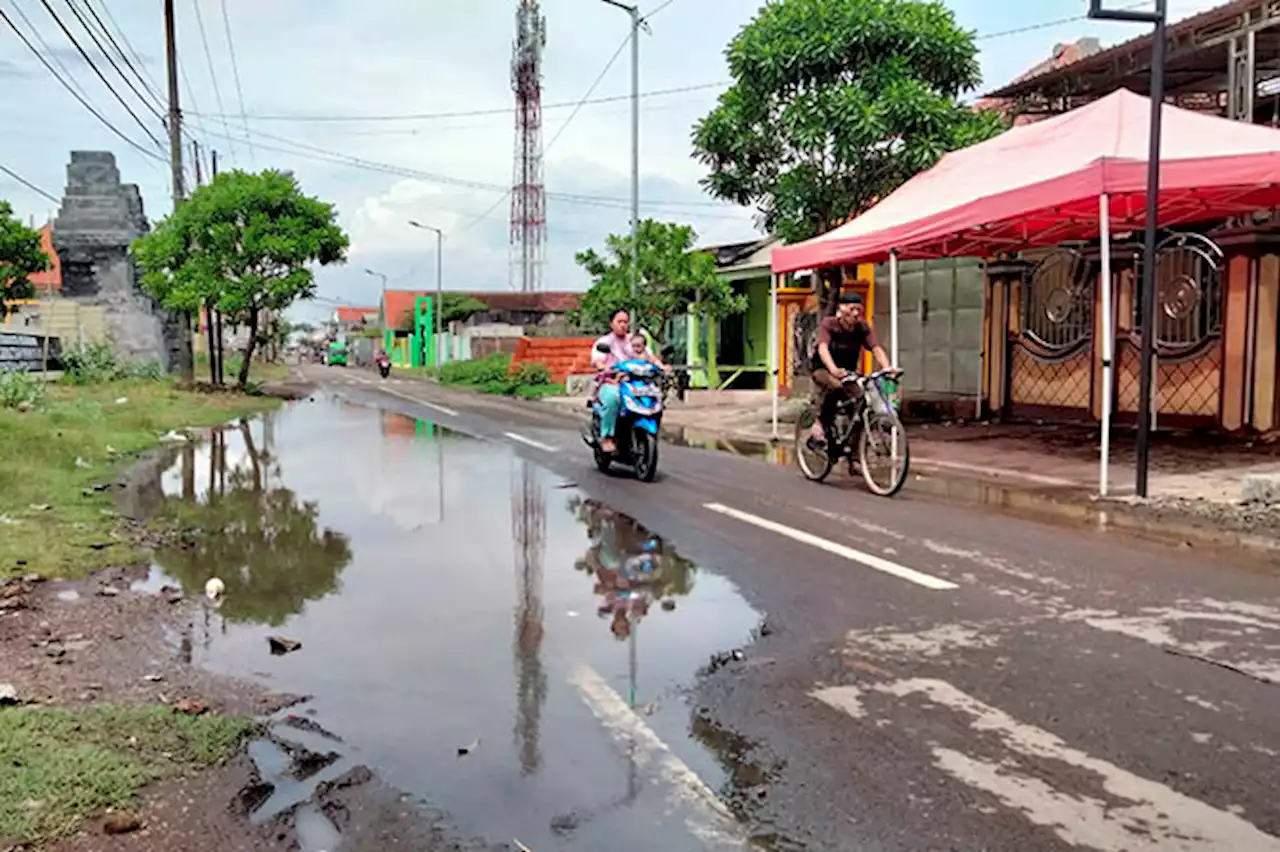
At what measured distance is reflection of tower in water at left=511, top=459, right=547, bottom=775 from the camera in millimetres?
3859

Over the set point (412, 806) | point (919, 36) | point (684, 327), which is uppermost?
point (919, 36)

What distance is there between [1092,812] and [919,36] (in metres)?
14.1

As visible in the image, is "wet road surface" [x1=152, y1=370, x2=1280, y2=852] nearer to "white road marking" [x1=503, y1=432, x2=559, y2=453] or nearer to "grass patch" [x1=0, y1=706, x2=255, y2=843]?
"grass patch" [x1=0, y1=706, x2=255, y2=843]

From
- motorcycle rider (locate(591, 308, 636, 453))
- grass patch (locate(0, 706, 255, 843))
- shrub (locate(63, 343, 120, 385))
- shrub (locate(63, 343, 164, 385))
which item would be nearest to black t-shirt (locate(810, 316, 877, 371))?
motorcycle rider (locate(591, 308, 636, 453))

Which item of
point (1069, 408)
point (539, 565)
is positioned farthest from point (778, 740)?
point (1069, 408)

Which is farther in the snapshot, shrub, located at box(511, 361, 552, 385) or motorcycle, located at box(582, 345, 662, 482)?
shrub, located at box(511, 361, 552, 385)

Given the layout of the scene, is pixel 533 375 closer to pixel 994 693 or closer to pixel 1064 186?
pixel 1064 186

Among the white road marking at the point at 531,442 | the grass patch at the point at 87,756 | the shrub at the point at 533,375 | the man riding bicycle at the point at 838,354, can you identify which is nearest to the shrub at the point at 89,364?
the shrub at the point at 533,375

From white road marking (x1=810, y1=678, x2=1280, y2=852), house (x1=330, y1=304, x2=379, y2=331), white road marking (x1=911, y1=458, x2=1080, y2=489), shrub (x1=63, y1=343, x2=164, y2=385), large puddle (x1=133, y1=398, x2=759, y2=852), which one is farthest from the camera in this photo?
house (x1=330, y1=304, x2=379, y2=331)

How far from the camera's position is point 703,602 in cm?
578

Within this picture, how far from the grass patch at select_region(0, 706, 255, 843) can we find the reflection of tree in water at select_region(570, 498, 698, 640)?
2110 millimetres

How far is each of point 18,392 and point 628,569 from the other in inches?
599

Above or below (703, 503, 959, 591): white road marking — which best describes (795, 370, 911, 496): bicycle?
above

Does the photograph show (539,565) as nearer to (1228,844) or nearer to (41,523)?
(41,523)
